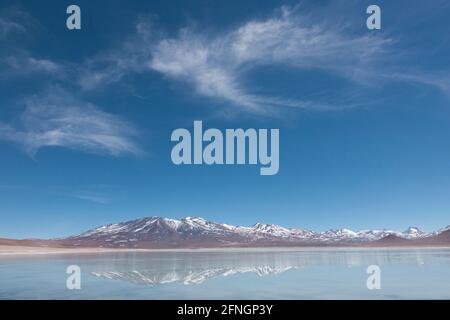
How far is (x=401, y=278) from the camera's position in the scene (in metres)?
16.5
